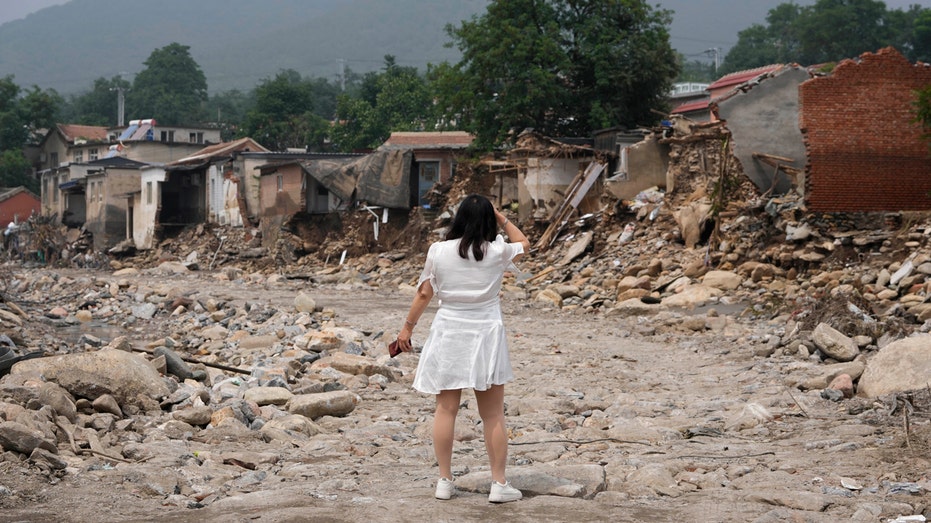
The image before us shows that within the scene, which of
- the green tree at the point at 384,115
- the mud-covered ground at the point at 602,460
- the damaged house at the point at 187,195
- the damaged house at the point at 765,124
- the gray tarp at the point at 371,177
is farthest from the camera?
the green tree at the point at 384,115

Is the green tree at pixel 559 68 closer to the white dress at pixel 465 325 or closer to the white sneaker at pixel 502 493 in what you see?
the white dress at pixel 465 325

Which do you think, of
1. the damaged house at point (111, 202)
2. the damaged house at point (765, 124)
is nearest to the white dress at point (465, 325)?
the damaged house at point (765, 124)

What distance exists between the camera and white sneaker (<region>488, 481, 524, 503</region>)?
5.01 metres

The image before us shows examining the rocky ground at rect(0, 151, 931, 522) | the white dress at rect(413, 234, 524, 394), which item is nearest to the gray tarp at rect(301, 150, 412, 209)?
the rocky ground at rect(0, 151, 931, 522)

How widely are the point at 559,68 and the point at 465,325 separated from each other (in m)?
26.9

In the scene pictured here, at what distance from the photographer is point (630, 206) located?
23969 millimetres

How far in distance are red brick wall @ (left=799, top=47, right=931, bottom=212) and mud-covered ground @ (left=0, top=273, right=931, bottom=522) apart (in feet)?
24.2

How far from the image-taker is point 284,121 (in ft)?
196

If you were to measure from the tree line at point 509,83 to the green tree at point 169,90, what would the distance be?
0.42ft

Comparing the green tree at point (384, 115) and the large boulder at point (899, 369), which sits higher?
the green tree at point (384, 115)

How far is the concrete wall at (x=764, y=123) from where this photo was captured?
20.4 m

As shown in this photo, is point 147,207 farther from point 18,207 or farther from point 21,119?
point 21,119

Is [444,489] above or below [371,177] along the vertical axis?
below

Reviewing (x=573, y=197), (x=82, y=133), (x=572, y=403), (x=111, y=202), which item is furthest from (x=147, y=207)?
(x=572, y=403)
